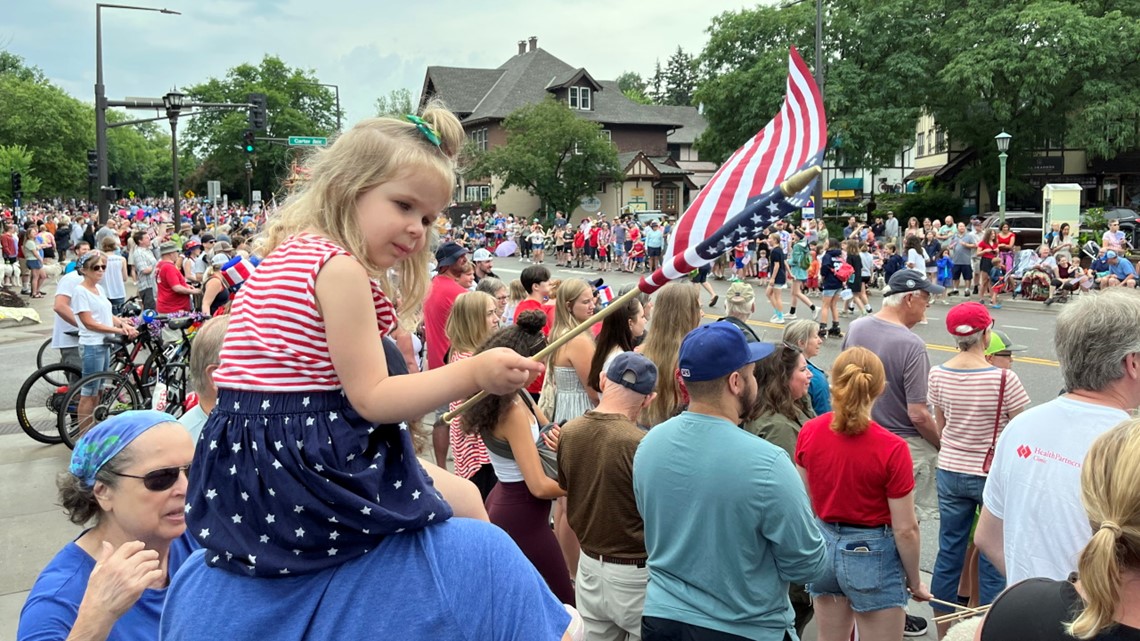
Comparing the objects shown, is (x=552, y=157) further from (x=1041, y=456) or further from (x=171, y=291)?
(x=1041, y=456)

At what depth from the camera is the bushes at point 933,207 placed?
152 ft

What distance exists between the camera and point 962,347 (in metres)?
5.52

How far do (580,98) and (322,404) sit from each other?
220 feet

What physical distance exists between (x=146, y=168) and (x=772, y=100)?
408ft

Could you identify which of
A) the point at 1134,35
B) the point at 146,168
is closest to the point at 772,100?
the point at 1134,35

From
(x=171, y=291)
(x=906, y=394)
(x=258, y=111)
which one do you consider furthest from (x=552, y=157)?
(x=906, y=394)

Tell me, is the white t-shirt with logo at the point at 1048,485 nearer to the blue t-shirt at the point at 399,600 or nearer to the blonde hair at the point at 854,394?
the blonde hair at the point at 854,394

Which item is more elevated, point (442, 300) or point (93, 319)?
point (442, 300)

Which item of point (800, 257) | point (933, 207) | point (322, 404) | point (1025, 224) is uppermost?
point (933, 207)

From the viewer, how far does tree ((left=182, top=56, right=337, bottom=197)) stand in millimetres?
83125

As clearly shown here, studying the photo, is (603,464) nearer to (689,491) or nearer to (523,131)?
(689,491)

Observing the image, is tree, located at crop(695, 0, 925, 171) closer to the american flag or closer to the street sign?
the street sign

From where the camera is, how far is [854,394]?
4305 millimetres

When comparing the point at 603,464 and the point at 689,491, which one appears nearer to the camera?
the point at 689,491
